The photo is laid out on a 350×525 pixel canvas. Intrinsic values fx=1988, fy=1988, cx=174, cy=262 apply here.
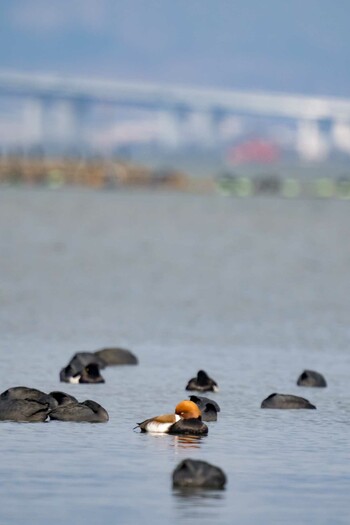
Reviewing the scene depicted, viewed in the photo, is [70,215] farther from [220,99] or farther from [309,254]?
[220,99]

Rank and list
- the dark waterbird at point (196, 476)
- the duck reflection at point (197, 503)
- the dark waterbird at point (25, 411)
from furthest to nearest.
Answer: the dark waterbird at point (25, 411) < the dark waterbird at point (196, 476) < the duck reflection at point (197, 503)

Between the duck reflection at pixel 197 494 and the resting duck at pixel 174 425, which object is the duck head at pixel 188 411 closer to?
the resting duck at pixel 174 425

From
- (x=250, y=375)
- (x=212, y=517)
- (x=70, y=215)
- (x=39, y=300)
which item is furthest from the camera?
(x=70, y=215)

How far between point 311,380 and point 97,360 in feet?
9.28

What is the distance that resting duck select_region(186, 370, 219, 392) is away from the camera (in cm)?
1989

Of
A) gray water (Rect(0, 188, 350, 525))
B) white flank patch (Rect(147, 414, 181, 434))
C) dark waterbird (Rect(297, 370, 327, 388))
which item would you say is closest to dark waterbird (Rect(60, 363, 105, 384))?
gray water (Rect(0, 188, 350, 525))

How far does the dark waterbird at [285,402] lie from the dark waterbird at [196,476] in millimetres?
4830

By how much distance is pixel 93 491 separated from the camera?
13664 mm

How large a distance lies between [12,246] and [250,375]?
32116 millimetres

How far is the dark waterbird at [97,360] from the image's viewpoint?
2094 cm

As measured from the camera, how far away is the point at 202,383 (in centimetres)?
1989

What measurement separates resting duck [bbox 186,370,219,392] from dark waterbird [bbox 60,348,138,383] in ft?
4.78

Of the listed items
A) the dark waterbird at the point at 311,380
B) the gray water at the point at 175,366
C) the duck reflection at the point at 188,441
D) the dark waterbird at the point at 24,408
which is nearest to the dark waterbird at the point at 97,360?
the gray water at the point at 175,366

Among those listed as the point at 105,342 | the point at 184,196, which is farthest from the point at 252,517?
the point at 184,196
